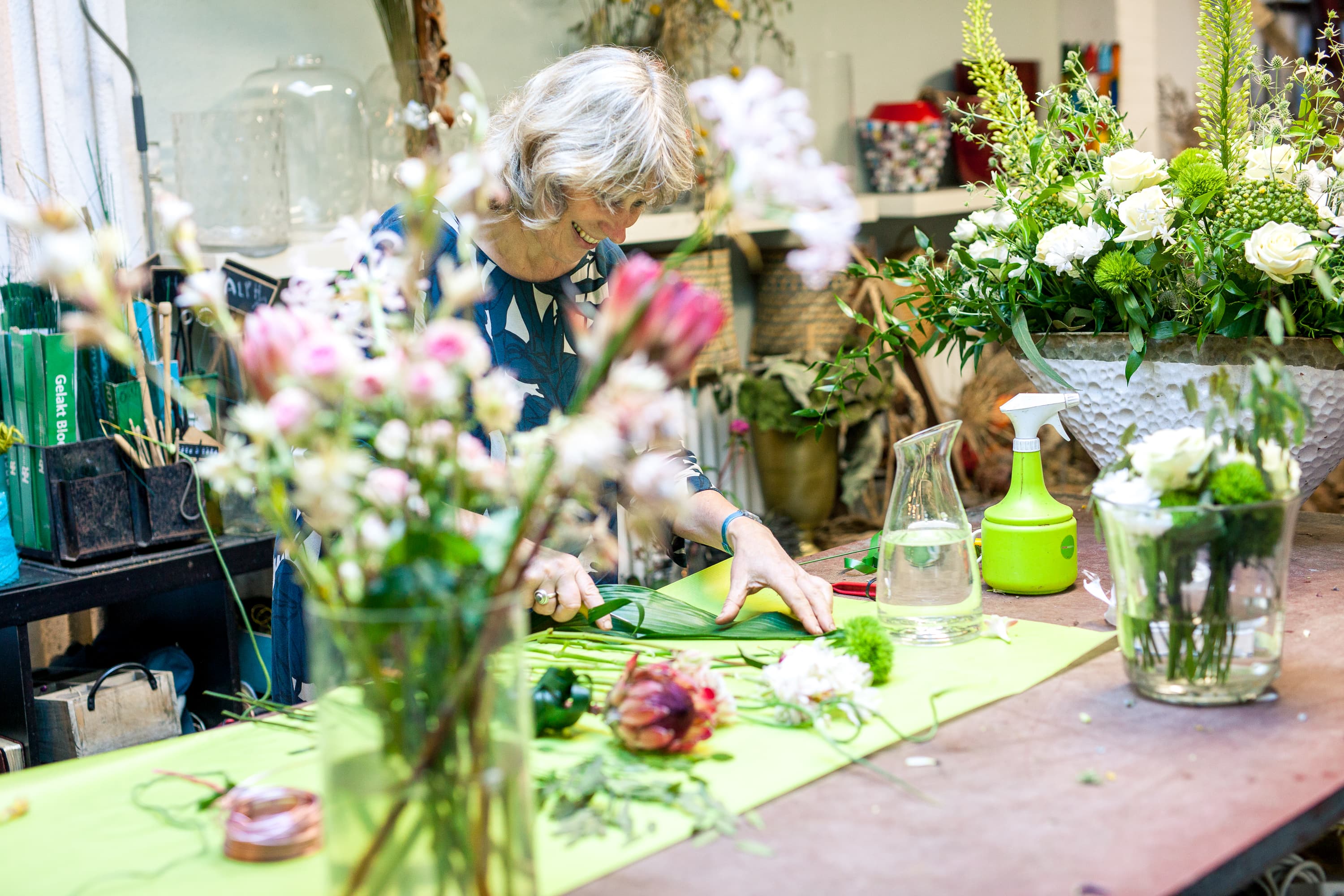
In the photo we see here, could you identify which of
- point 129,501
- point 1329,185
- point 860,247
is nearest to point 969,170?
point 860,247

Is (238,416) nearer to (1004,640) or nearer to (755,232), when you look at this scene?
(1004,640)

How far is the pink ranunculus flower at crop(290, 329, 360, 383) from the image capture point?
645 mm

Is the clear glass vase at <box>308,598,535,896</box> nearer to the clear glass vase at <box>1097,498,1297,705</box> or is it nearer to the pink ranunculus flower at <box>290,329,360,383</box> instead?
the pink ranunculus flower at <box>290,329,360,383</box>

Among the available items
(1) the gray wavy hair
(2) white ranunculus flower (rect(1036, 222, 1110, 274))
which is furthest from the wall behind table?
(2) white ranunculus flower (rect(1036, 222, 1110, 274))

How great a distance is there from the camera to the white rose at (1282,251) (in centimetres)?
131

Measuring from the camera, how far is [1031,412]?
1.34 meters

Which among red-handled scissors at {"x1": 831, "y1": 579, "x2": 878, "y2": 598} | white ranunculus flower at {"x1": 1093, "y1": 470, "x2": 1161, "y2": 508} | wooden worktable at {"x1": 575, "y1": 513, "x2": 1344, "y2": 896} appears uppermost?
white ranunculus flower at {"x1": 1093, "y1": 470, "x2": 1161, "y2": 508}

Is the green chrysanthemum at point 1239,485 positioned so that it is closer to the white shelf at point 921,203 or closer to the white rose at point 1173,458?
the white rose at point 1173,458

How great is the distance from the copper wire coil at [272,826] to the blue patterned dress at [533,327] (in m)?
0.75

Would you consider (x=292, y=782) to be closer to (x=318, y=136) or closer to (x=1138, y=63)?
(x=318, y=136)

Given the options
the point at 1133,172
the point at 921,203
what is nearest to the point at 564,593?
the point at 1133,172

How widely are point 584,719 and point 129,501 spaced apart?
3.73 feet

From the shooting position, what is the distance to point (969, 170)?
391cm

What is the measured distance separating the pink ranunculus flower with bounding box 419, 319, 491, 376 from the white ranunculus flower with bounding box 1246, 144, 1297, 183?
3.74ft
